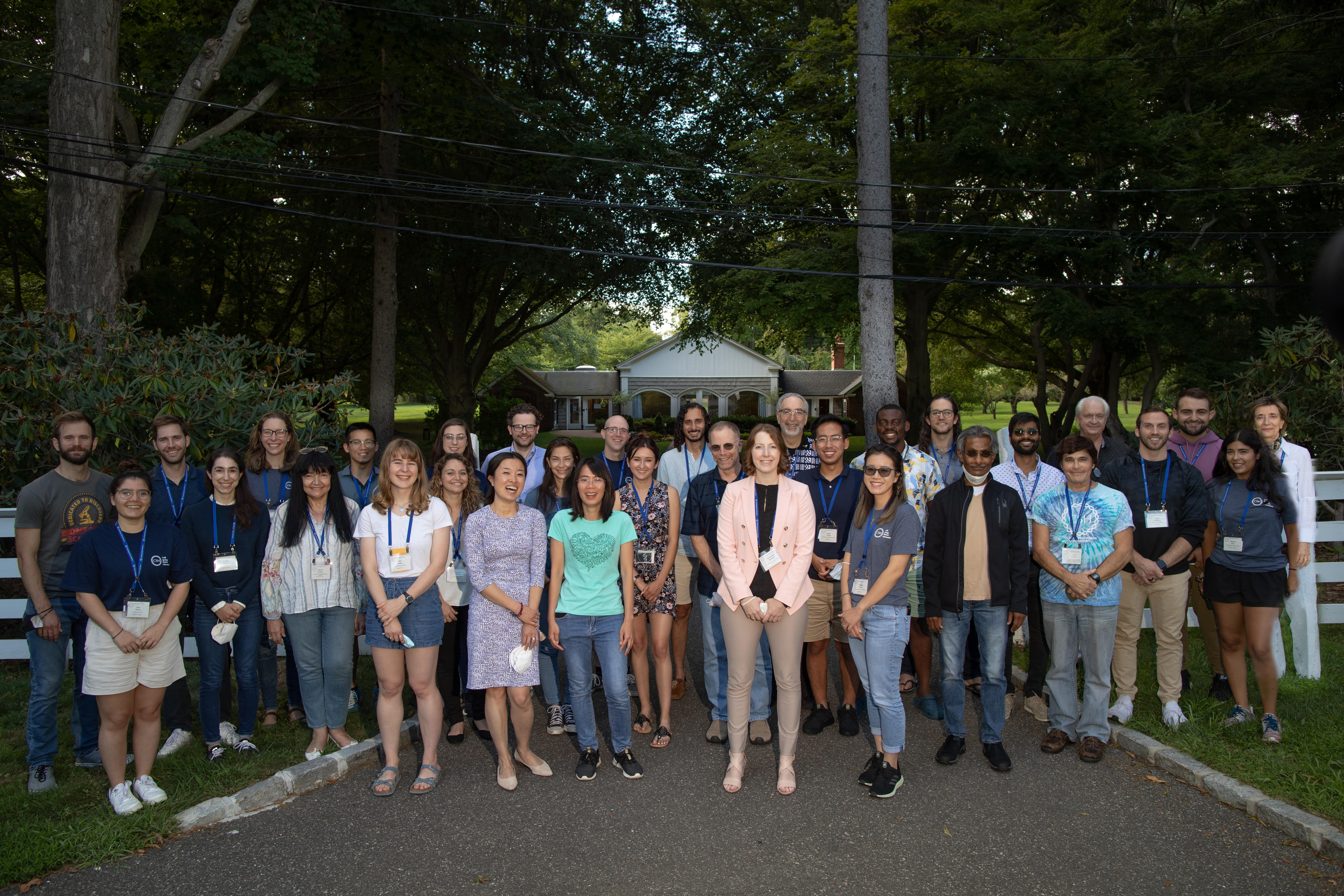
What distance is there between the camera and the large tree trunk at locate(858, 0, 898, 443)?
982 centimetres

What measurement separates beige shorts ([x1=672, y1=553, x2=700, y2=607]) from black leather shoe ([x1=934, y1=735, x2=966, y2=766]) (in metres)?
1.89

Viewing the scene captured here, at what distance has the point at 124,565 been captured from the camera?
423 cm

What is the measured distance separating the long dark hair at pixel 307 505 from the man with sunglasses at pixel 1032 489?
13.7 ft

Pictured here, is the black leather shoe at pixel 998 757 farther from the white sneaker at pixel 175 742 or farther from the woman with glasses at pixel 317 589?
the white sneaker at pixel 175 742

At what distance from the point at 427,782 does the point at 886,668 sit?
262 centimetres

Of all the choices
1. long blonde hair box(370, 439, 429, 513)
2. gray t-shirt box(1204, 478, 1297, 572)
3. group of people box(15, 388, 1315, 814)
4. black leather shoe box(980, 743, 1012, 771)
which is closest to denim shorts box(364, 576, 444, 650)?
group of people box(15, 388, 1315, 814)

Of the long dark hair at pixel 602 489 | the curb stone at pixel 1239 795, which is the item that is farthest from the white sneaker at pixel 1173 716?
the long dark hair at pixel 602 489

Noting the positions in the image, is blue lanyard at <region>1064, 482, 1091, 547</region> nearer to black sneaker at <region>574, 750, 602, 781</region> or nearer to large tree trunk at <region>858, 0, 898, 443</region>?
black sneaker at <region>574, 750, 602, 781</region>

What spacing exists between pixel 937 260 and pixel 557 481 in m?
17.0

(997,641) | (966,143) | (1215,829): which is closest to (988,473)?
(997,641)

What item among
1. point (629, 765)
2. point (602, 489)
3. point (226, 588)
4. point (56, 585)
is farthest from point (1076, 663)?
point (56, 585)

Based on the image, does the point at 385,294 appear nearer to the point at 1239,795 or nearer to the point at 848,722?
the point at 848,722

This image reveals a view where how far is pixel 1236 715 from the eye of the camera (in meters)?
5.00

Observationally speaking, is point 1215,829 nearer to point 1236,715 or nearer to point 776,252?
point 1236,715
